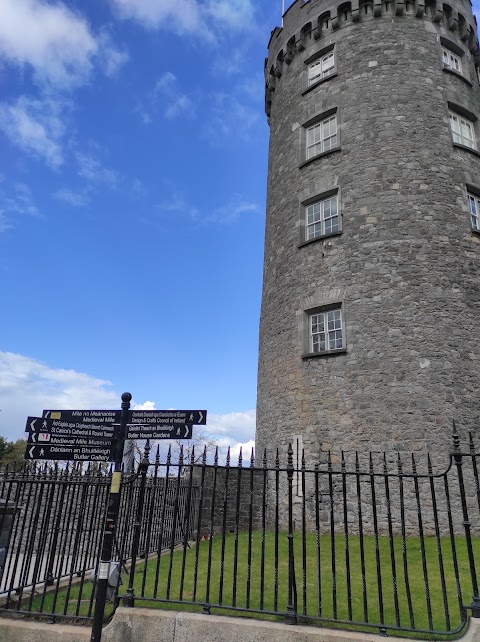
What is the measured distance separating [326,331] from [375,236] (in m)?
3.47

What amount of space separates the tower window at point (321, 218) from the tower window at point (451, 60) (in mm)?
7501

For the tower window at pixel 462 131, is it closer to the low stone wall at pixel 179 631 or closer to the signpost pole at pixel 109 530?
the signpost pole at pixel 109 530

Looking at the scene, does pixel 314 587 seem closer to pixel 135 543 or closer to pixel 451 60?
pixel 135 543

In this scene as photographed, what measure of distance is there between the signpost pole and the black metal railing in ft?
1.14

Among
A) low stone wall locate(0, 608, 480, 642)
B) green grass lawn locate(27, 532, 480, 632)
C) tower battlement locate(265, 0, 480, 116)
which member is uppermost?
tower battlement locate(265, 0, 480, 116)

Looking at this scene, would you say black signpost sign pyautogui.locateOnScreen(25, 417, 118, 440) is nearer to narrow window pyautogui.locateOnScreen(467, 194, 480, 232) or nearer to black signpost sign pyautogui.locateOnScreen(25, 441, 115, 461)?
black signpost sign pyautogui.locateOnScreen(25, 441, 115, 461)

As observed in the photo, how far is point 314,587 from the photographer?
24.8 ft

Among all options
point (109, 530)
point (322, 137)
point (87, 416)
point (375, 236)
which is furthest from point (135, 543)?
point (322, 137)

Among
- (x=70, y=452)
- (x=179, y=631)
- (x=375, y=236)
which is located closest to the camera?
(x=179, y=631)

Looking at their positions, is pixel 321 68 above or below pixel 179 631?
above

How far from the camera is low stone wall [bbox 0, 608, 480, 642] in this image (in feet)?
17.6

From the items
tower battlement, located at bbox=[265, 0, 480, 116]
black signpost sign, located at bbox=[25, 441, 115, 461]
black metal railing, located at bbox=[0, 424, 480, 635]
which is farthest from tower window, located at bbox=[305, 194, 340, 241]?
black signpost sign, located at bbox=[25, 441, 115, 461]

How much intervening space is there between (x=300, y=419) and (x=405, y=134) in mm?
10406

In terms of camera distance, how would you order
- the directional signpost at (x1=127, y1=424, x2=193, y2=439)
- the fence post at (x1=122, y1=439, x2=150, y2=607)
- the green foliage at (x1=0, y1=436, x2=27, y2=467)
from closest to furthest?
the fence post at (x1=122, y1=439, x2=150, y2=607) < the directional signpost at (x1=127, y1=424, x2=193, y2=439) < the green foliage at (x1=0, y1=436, x2=27, y2=467)
